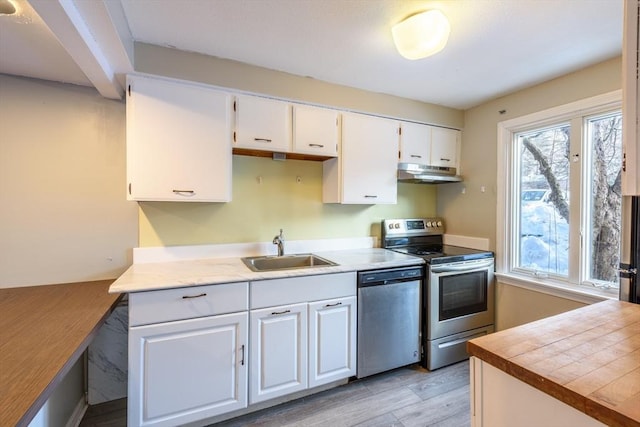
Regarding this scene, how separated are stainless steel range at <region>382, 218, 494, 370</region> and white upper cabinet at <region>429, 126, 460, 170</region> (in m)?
0.87

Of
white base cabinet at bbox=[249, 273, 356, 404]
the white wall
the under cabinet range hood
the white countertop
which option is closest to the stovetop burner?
the white countertop

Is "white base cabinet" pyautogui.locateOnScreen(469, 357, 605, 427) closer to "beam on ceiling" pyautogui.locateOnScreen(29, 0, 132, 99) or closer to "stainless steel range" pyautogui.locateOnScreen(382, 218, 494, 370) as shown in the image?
"stainless steel range" pyautogui.locateOnScreen(382, 218, 494, 370)

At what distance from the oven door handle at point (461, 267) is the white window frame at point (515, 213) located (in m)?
0.16

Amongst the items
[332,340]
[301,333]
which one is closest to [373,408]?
[332,340]

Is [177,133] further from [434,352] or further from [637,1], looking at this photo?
[434,352]

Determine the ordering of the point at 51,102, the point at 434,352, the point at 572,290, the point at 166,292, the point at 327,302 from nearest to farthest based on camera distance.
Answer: the point at 166,292, the point at 51,102, the point at 327,302, the point at 572,290, the point at 434,352

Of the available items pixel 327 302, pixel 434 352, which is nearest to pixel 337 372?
pixel 327 302

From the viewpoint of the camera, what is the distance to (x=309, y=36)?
1740 mm

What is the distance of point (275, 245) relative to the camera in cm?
243

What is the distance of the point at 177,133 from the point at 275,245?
112 centimetres

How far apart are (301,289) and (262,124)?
1.23 meters

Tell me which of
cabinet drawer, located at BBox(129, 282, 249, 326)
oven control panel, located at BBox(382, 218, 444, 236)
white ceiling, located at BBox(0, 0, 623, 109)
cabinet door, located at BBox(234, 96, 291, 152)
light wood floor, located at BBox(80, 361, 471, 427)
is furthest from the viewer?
oven control panel, located at BBox(382, 218, 444, 236)

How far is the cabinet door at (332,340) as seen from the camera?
1.95 m

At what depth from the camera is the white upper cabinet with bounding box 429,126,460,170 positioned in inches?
113
